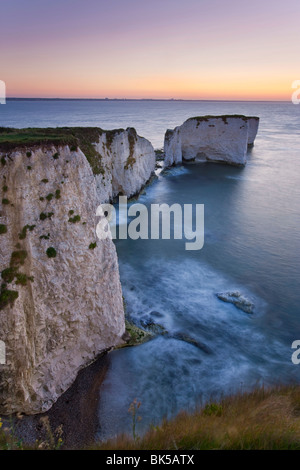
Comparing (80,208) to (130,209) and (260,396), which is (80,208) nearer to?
(260,396)

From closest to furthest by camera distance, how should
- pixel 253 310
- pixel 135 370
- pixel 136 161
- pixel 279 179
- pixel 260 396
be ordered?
pixel 260 396, pixel 135 370, pixel 253 310, pixel 136 161, pixel 279 179

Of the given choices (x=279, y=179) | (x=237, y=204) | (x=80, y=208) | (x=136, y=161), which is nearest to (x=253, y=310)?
(x=80, y=208)

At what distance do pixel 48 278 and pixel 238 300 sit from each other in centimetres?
1014

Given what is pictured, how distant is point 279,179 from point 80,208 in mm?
36790

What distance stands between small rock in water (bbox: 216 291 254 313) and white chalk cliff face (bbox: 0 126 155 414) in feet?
21.2

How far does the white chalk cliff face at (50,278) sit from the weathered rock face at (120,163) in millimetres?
13970

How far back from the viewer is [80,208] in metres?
10.9

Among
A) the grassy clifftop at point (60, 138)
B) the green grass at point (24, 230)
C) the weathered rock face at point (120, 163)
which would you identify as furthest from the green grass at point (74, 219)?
the weathered rock face at point (120, 163)

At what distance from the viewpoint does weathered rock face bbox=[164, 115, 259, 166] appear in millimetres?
45062

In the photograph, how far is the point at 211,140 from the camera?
156 ft

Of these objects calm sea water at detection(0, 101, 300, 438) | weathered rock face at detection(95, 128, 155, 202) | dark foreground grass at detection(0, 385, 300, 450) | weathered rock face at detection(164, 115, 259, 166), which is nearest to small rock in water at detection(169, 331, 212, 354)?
calm sea water at detection(0, 101, 300, 438)

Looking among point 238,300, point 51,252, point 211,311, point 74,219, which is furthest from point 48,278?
point 238,300

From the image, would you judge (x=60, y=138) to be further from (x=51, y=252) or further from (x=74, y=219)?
(x=51, y=252)

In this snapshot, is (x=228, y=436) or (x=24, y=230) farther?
Result: (x=24, y=230)
